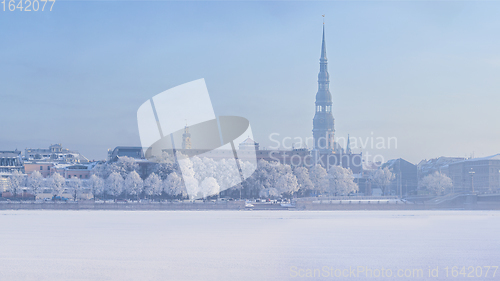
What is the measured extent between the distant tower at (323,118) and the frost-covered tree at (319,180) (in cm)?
7031

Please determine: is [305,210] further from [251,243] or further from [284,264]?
[284,264]

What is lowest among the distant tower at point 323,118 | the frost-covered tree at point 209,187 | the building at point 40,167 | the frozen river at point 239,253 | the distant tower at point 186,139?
the frozen river at point 239,253

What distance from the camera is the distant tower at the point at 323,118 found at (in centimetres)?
17925

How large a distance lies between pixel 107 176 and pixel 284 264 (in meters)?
71.2

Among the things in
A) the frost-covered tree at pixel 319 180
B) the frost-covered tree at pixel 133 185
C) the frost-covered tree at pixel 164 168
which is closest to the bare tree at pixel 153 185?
the frost-covered tree at pixel 133 185

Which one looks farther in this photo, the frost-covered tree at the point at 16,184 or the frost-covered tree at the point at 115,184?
the frost-covered tree at the point at 16,184

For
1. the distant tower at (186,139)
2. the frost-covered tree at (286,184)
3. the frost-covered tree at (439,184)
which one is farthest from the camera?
the distant tower at (186,139)

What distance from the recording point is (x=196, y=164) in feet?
295

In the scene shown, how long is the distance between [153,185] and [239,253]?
5610 centimetres

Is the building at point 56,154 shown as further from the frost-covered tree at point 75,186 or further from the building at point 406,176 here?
the building at point 406,176

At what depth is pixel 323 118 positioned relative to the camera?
7062 inches

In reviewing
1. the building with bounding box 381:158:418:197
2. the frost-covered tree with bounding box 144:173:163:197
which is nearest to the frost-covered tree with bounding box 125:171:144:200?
the frost-covered tree with bounding box 144:173:163:197

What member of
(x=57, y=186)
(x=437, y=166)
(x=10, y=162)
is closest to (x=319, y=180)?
(x=57, y=186)

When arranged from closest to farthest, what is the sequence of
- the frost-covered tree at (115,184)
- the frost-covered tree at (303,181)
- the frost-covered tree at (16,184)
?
the frost-covered tree at (115,184), the frost-covered tree at (16,184), the frost-covered tree at (303,181)
